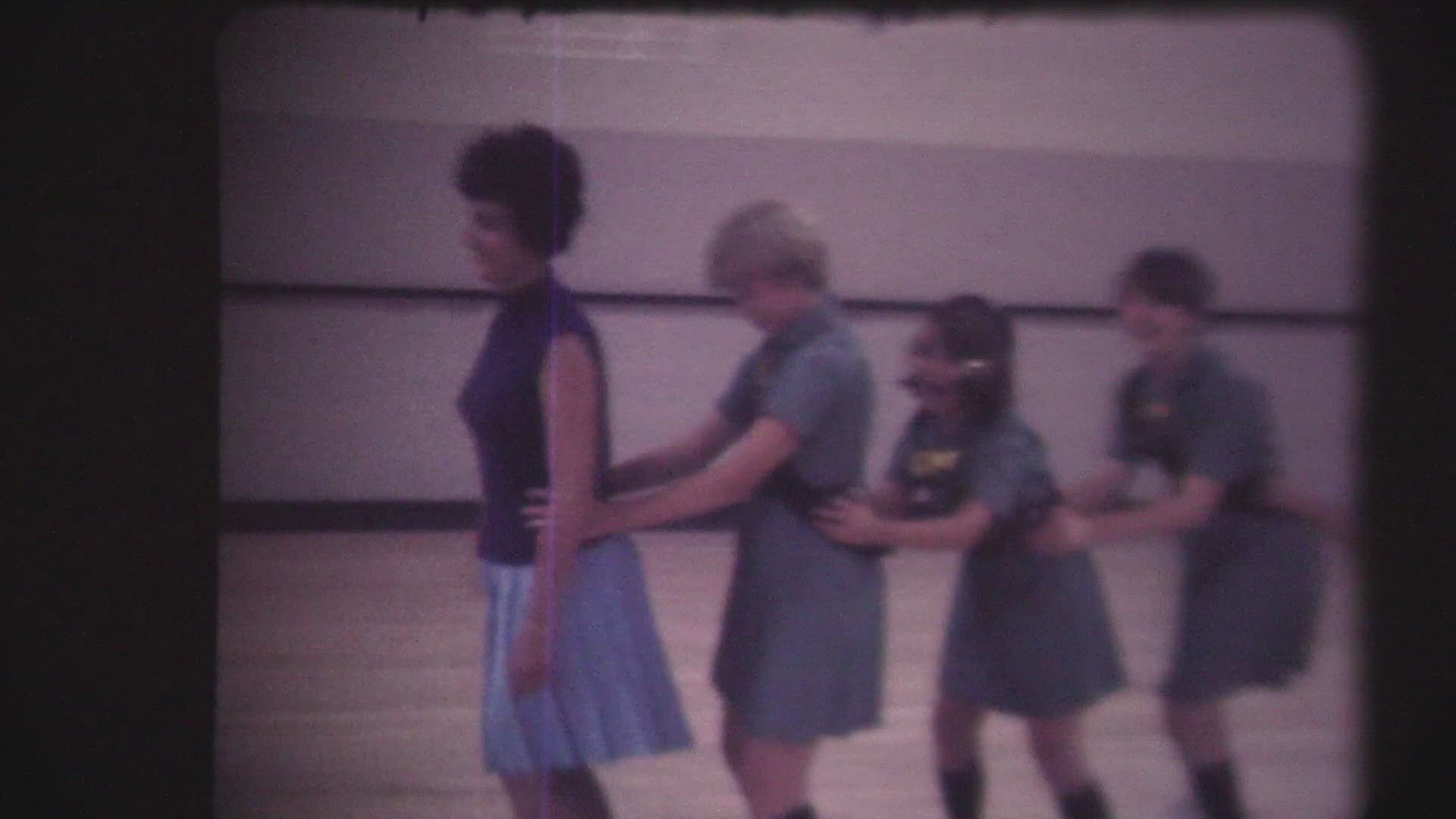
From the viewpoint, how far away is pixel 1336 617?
124 inches

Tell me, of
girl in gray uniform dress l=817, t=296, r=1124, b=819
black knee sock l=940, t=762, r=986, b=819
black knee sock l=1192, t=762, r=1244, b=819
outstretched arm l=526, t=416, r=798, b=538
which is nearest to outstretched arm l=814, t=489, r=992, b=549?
girl in gray uniform dress l=817, t=296, r=1124, b=819

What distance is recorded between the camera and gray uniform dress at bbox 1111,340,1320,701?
2.84 meters

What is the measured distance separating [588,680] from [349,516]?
907 mm

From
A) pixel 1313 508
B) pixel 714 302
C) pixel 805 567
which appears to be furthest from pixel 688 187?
pixel 1313 508

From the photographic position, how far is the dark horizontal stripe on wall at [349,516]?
284 cm

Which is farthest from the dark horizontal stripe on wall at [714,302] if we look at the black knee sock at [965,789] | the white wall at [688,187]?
the black knee sock at [965,789]

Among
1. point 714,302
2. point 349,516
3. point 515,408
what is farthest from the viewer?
point 349,516

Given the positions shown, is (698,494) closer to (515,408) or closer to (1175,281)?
(515,408)

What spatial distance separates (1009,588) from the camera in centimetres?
272

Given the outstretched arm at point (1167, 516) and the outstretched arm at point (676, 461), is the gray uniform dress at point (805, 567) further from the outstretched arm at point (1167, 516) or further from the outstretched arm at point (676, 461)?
the outstretched arm at point (1167, 516)

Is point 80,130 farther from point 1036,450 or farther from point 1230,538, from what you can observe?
point 1230,538

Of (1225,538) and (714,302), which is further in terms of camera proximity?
(714,302)

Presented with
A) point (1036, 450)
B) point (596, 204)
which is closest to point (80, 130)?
point (596, 204)

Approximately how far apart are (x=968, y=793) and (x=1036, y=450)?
2.44 ft
